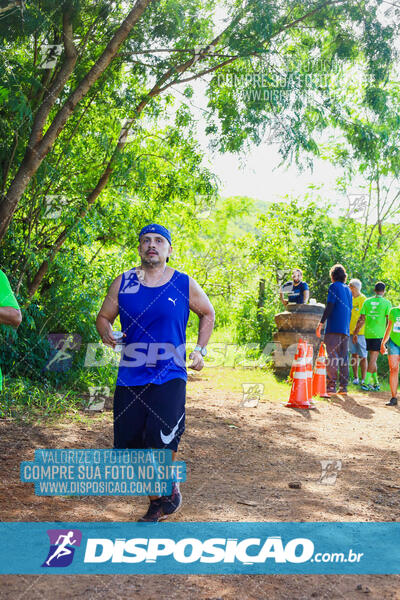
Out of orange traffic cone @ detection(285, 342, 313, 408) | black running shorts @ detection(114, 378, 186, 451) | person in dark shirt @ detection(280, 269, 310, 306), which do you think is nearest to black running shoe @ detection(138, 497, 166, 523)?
black running shorts @ detection(114, 378, 186, 451)

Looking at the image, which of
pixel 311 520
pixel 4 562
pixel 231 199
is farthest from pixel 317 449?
pixel 231 199

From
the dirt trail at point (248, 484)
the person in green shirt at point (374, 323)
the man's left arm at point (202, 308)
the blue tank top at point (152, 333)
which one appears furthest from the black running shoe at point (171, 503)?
the person in green shirt at point (374, 323)

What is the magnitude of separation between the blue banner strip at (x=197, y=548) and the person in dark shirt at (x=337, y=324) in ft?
22.0

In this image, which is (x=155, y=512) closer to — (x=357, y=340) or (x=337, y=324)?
(x=337, y=324)

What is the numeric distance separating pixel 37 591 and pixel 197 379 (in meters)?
9.81

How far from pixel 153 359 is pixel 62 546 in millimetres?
1250

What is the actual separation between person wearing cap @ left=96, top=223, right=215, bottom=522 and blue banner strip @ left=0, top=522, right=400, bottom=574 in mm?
324

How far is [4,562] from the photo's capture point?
3.52m

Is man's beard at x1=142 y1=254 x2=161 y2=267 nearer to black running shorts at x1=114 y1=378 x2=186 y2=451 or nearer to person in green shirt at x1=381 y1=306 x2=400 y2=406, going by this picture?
black running shorts at x1=114 y1=378 x2=186 y2=451

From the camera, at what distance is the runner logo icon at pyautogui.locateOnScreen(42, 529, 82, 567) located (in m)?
3.57

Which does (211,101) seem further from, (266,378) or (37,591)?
(37,591)

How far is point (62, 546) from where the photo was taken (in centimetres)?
377

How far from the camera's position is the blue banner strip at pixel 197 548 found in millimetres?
3559

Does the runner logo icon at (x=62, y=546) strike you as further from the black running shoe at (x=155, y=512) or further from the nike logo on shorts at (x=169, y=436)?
the nike logo on shorts at (x=169, y=436)
